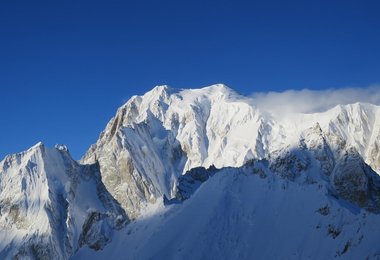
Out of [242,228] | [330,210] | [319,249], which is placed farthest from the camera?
[242,228]

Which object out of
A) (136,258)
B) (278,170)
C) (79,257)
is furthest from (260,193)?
(79,257)

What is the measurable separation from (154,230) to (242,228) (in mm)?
20800

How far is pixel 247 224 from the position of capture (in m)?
162

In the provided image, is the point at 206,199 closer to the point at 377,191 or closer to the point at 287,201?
the point at 287,201

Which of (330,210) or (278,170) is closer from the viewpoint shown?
(330,210)

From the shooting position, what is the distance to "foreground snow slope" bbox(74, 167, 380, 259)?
473ft

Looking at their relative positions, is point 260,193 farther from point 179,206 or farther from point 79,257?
point 79,257

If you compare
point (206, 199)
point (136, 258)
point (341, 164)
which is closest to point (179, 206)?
point (206, 199)

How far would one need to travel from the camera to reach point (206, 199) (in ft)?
567

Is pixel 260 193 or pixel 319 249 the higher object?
pixel 260 193

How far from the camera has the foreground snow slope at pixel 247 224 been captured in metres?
144

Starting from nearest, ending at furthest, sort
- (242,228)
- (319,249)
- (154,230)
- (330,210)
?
(319,249) < (330,210) < (242,228) < (154,230)

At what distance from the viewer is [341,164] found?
16725cm

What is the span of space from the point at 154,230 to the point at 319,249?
4289 cm
